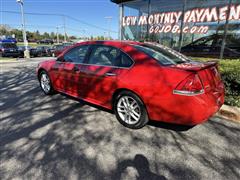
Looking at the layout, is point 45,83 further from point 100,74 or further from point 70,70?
point 100,74

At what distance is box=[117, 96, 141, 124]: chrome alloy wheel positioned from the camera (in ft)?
10.7

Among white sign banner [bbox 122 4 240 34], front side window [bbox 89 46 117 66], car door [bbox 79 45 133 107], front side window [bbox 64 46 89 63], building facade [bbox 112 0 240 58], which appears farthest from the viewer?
building facade [bbox 112 0 240 58]

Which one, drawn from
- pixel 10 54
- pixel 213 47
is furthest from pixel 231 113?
pixel 10 54

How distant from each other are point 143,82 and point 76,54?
2.08m

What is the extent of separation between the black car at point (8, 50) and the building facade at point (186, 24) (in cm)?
1727

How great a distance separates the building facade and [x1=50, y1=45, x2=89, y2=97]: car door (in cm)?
548

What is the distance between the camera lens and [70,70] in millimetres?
4273

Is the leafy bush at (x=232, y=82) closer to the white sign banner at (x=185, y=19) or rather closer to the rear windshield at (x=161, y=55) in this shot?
the rear windshield at (x=161, y=55)

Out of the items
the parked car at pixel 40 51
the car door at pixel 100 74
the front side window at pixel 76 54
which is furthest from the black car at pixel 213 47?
the parked car at pixel 40 51

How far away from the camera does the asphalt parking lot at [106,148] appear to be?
2.27 m

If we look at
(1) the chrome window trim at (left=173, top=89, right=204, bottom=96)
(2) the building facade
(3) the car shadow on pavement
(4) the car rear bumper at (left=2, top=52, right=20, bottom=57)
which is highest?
(2) the building facade

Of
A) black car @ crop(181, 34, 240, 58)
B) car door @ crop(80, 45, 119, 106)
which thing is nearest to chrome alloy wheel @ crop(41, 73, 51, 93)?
car door @ crop(80, 45, 119, 106)

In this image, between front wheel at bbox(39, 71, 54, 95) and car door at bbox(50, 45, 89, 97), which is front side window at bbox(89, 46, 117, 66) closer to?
car door at bbox(50, 45, 89, 97)

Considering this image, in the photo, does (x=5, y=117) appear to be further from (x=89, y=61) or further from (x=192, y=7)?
(x=192, y=7)
